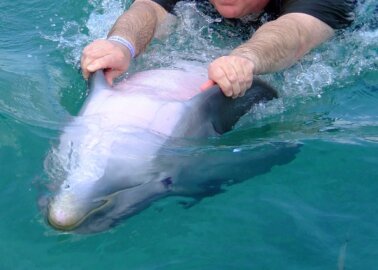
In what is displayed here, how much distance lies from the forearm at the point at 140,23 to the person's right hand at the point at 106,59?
32 cm

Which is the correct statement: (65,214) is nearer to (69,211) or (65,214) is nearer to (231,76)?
(69,211)

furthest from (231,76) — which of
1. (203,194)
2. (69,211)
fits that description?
(69,211)

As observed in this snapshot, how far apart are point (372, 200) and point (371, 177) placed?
196 millimetres

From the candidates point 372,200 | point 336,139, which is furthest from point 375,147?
point 372,200

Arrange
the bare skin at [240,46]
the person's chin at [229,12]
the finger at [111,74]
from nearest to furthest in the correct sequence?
the bare skin at [240,46]
the finger at [111,74]
the person's chin at [229,12]

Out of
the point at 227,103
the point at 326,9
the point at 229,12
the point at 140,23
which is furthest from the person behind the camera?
the point at 229,12

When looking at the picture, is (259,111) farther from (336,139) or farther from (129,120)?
(129,120)

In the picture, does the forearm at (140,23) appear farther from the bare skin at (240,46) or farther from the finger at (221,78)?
the finger at (221,78)

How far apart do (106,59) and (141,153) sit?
84cm

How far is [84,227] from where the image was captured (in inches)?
105

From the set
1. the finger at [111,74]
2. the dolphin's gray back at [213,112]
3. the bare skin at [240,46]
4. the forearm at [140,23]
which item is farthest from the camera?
the forearm at [140,23]

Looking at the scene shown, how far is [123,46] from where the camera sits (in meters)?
3.80

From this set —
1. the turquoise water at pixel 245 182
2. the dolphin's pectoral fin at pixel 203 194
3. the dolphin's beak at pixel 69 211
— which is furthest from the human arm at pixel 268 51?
the dolphin's beak at pixel 69 211

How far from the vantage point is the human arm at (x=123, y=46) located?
139 inches
